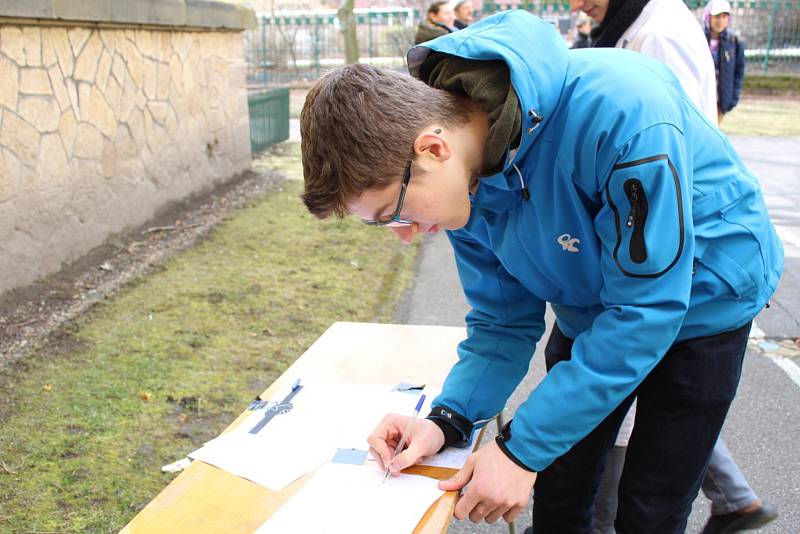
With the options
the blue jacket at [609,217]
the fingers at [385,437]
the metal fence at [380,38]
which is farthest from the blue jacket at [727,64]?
the metal fence at [380,38]

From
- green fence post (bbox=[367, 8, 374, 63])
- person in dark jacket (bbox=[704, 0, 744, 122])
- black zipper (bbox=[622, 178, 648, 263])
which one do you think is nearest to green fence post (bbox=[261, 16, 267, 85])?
green fence post (bbox=[367, 8, 374, 63])

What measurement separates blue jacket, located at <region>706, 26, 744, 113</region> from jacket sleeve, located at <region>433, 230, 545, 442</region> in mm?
7612

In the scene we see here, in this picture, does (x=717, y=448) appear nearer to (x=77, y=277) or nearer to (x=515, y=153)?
(x=515, y=153)

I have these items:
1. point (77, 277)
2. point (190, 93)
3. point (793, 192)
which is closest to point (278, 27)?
point (190, 93)

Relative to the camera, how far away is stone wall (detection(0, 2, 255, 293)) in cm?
440

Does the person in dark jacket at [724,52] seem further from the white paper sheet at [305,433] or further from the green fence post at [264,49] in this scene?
the green fence post at [264,49]

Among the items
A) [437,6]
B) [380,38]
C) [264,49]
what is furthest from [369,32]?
[437,6]

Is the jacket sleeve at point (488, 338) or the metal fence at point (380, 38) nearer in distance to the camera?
the jacket sleeve at point (488, 338)

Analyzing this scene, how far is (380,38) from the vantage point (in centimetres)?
1934

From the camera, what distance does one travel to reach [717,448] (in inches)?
89.8

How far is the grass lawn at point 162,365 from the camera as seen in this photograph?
8.98 ft

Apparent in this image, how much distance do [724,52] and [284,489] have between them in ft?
27.7

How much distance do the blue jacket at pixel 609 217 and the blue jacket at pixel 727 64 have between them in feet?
25.3

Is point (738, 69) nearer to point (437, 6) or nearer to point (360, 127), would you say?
point (437, 6)
